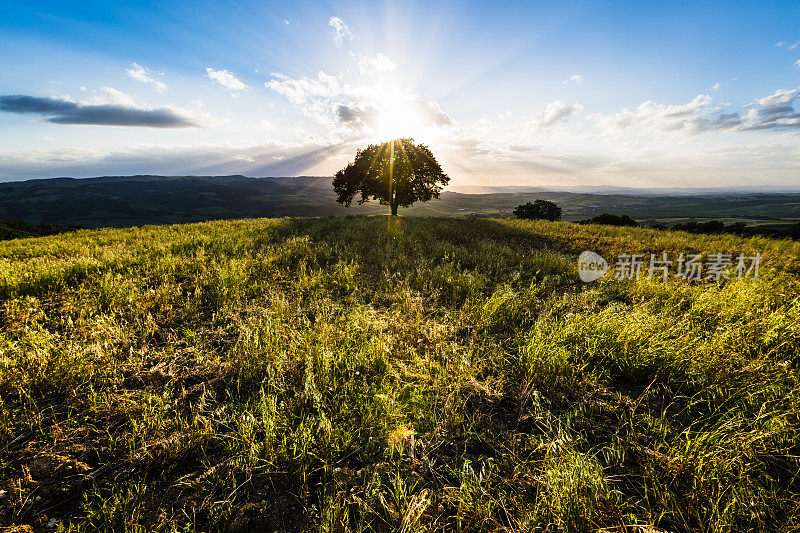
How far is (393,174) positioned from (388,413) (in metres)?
34.8

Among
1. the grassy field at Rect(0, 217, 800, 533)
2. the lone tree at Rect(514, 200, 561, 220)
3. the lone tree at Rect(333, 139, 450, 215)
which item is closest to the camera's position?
the grassy field at Rect(0, 217, 800, 533)

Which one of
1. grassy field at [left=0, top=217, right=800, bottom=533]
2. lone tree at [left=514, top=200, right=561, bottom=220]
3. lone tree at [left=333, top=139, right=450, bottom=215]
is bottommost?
grassy field at [left=0, top=217, right=800, bottom=533]

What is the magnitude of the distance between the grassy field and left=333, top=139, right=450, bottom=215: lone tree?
3191cm

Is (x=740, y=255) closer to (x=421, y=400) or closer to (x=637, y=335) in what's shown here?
(x=637, y=335)

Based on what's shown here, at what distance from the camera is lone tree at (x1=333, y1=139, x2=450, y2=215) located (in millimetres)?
35250

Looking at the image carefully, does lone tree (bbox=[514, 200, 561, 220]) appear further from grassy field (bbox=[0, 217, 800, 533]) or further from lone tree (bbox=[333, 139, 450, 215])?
grassy field (bbox=[0, 217, 800, 533])

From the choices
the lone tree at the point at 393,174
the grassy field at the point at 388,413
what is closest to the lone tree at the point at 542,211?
the lone tree at the point at 393,174

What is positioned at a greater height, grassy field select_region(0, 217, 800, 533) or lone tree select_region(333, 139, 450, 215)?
lone tree select_region(333, 139, 450, 215)

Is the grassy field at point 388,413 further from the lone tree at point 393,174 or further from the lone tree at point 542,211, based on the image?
the lone tree at point 542,211

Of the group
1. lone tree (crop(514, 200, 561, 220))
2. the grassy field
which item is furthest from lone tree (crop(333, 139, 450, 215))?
the grassy field

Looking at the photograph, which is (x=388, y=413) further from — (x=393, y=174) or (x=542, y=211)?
(x=542, y=211)

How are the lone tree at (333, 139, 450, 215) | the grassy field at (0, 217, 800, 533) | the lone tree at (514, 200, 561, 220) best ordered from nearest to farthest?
the grassy field at (0, 217, 800, 533) < the lone tree at (333, 139, 450, 215) < the lone tree at (514, 200, 561, 220)

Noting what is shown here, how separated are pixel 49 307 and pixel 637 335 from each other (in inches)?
342

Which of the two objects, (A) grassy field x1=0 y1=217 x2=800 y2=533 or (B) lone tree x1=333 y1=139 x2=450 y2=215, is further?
(B) lone tree x1=333 y1=139 x2=450 y2=215
